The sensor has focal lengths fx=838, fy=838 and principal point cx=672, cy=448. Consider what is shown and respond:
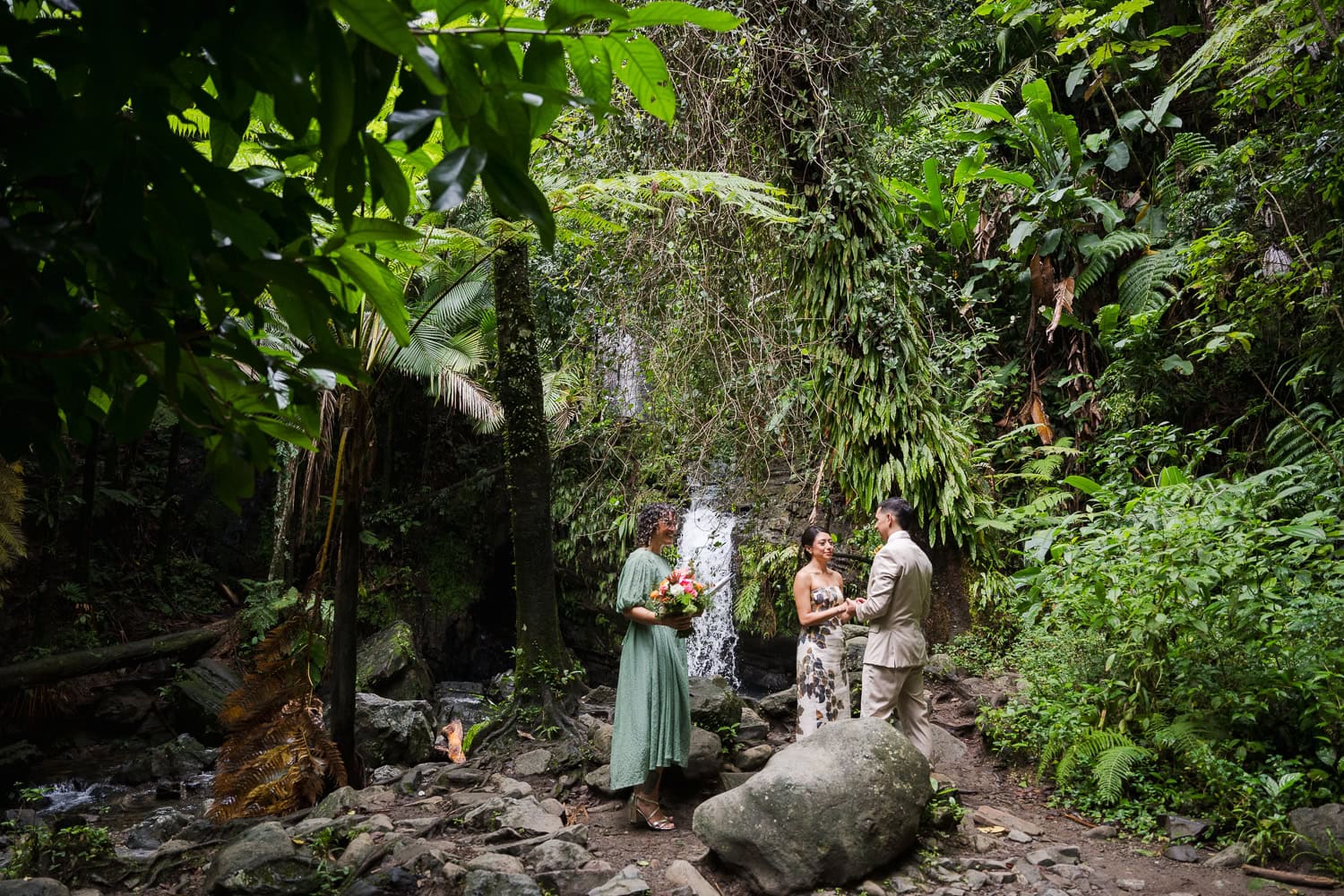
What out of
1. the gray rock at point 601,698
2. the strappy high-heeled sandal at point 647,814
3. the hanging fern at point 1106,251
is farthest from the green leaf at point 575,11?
the hanging fern at point 1106,251

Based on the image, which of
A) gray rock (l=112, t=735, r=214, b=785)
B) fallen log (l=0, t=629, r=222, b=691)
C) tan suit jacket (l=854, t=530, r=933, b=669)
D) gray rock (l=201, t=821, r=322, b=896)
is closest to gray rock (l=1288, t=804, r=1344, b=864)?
tan suit jacket (l=854, t=530, r=933, b=669)

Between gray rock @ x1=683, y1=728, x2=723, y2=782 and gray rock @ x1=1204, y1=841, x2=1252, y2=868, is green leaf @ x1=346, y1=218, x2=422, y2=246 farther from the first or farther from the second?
gray rock @ x1=1204, y1=841, x2=1252, y2=868

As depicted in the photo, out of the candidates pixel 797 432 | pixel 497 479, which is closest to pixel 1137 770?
pixel 797 432

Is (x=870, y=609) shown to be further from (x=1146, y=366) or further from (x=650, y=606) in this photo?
(x=1146, y=366)

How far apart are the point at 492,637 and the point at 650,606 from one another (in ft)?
28.0

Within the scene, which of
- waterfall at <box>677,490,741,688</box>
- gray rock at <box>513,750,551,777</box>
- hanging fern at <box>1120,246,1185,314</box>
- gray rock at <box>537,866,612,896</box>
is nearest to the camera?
gray rock at <box>537,866,612,896</box>

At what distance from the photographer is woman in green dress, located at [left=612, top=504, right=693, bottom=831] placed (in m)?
4.82

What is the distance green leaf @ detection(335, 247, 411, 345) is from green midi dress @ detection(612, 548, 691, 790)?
3.60m

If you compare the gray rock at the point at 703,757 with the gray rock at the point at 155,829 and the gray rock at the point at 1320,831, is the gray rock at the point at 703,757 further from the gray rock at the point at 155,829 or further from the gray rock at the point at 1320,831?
the gray rock at the point at 155,829

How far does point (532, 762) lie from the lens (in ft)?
18.6

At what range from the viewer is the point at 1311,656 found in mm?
4859

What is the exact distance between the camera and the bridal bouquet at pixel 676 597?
4699mm

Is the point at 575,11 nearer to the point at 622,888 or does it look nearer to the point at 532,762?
the point at 622,888

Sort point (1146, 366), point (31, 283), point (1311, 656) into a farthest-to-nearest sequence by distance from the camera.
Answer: point (1146, 366), point (1311, 656), point (31, 283)
